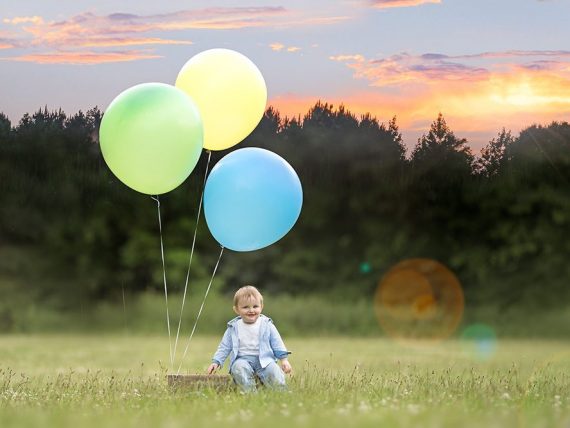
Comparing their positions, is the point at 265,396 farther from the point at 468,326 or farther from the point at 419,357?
the point at 468,326

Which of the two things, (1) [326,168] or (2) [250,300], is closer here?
(2) [250,300]

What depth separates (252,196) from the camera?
343 inches

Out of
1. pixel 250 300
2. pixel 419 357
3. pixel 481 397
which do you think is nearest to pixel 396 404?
pixel 481 397

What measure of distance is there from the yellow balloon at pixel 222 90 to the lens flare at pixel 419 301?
1331cm

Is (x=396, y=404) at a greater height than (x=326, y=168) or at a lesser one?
lesser

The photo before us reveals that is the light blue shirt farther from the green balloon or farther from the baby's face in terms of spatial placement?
the green balloon

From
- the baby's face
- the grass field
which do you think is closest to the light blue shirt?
the baby's face

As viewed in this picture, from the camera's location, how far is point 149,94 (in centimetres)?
858

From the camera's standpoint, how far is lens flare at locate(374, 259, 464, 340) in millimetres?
22359

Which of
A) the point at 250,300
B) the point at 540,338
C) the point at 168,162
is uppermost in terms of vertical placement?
the point at 168,162

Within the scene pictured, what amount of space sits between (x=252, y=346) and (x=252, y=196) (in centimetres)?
136

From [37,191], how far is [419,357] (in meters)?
10.9

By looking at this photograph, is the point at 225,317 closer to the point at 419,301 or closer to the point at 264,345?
the point at 419,301

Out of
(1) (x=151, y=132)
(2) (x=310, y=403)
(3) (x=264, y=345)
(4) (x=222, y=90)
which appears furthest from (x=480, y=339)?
(2) (x=310, y=403)
